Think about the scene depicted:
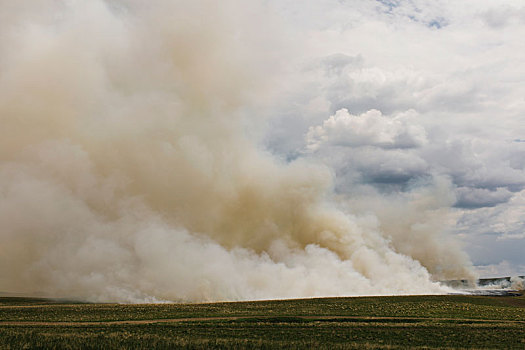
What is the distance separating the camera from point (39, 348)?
39.3m

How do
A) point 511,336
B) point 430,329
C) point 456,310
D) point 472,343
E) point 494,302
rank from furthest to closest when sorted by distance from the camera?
point 494,302
point 456,310
point 430,329
point 511,336
point 472,343

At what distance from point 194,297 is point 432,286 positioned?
272ft

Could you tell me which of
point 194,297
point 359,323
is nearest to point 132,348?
point 359,323

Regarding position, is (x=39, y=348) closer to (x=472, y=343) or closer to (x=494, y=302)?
(x=472, y=343)

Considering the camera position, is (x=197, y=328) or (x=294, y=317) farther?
(x=294, y=317)

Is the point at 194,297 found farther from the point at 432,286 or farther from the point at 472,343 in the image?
the point at 472,343

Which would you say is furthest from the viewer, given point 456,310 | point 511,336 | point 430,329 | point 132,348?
point 456,310

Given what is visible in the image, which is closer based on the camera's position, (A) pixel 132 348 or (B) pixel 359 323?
(A) pixel 132 348

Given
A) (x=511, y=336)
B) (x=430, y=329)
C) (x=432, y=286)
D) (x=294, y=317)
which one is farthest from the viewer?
(x=432, y=286)

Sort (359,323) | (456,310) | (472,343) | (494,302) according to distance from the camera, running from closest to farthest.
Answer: (472,343), (359,323), (456,310), (494,302)

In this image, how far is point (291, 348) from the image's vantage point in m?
39.6

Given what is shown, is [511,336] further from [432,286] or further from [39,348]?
[432,286]

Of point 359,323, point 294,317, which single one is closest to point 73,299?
point 294,317

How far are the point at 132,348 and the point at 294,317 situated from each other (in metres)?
33.9
